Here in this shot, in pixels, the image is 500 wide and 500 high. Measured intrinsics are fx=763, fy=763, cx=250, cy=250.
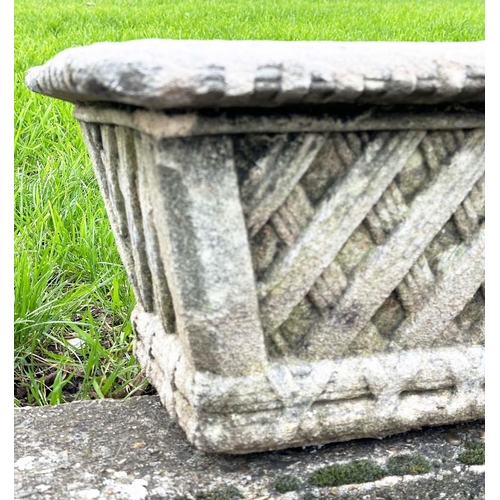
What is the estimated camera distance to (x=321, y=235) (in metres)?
1.62

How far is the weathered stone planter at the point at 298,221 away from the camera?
1396 mm

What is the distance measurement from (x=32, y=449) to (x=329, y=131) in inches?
40.6

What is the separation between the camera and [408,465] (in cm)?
178

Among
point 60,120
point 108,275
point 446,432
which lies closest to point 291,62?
point 446,432

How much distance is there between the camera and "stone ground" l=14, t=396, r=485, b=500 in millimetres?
1686

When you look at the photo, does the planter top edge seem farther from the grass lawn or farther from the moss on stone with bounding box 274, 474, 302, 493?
the grass lawn

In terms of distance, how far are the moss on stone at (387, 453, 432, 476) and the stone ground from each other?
0.01 m

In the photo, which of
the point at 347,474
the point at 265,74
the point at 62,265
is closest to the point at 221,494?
the point at 347,474

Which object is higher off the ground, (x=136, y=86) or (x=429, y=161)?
(x=136, y=86)

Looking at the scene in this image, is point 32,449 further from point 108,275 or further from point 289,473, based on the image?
point 108,275

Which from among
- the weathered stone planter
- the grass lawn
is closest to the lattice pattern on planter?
the weathered stone planter

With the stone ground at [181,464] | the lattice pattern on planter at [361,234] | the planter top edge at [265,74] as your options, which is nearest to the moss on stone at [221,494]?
Result: the stone ground at [181,464]

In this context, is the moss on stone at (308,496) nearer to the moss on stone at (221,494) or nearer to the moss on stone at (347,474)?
the moss on stone at (347,474)

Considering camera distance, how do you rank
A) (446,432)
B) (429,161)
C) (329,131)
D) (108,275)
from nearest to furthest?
(329,131) → (429,161) → (446,432) → (108,275)
